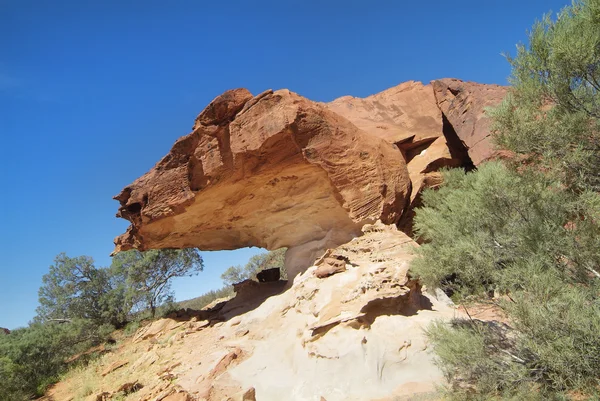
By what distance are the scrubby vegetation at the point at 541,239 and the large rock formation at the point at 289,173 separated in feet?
14.0

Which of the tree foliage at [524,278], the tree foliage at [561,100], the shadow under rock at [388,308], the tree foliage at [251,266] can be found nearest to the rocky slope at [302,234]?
the shadow under rock at [388,308]

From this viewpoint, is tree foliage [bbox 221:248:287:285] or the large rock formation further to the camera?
tree foliage [bbox 221:248:287:285]

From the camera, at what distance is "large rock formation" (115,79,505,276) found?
10.1m

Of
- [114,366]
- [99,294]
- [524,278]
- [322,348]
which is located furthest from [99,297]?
[524,278]

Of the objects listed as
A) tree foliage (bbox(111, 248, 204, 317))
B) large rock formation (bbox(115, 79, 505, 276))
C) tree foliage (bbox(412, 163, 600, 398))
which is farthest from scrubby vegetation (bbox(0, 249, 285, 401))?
tree foliage (bbox(412, 163, 600, 398))

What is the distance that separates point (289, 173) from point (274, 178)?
58 centimetres

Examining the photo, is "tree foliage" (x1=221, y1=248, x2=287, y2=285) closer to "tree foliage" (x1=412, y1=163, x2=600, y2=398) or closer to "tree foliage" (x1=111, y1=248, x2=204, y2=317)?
"tree foliage" (x1=111, y1=248, x2=204, y2=317)

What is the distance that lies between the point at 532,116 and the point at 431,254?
9.93 ft

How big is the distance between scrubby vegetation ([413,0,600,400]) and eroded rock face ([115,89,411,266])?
419 centimetres

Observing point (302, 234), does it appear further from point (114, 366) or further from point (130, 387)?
point (114, 366)

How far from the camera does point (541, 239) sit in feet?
18.0

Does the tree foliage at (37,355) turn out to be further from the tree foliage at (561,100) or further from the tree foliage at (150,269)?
the tree foliage at (561,100)

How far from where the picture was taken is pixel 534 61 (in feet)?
18.2

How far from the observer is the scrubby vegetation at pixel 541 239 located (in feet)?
14.5
